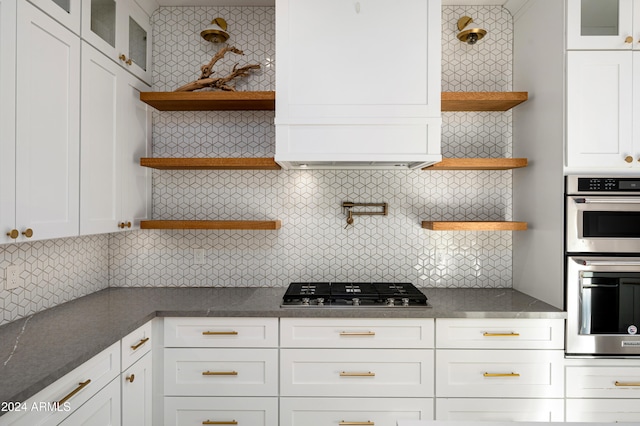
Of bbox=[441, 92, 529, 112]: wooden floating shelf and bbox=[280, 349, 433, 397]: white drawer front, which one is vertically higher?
bbox=[441, 92, 529, 112]: wooden floating shelf

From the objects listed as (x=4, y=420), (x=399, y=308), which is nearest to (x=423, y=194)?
(x=399, y=308)

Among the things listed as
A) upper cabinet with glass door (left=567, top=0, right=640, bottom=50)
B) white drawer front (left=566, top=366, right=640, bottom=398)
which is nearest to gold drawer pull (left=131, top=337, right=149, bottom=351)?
white drawer front (left=566, top=366, right=640, bottom=398)

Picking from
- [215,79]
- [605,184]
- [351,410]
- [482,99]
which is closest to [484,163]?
[482,99]

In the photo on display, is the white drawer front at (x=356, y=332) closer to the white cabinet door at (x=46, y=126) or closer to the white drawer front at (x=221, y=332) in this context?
the white drawer front at (x=221, y=332)

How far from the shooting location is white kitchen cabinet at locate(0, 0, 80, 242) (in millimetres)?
1467

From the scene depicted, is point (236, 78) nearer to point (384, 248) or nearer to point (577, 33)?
point (384, 248)

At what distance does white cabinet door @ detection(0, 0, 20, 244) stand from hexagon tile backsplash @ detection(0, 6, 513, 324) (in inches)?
49.4

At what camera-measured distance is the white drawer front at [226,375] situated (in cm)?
210

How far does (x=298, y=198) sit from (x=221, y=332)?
1.05 m

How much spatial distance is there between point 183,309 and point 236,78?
161 centimetres

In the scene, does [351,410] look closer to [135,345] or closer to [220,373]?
[220,373]

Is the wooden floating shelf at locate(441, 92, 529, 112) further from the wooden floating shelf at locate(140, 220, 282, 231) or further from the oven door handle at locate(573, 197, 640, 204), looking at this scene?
the wooden floating shelf at locate(140, 220, 282, 231)

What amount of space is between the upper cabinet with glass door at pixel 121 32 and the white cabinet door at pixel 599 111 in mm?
2560

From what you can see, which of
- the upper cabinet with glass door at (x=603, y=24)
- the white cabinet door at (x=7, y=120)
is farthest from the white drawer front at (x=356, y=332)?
the upper cabinet with glass door at (x=603, y=24)
